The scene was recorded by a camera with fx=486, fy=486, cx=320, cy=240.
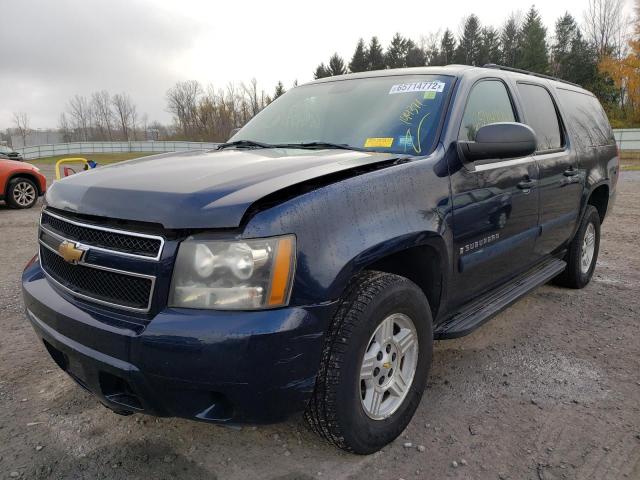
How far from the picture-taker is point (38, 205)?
11312mm

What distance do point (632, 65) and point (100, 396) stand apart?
1795 inches

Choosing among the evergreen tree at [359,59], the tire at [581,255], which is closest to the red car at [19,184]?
the tire at [581,255]

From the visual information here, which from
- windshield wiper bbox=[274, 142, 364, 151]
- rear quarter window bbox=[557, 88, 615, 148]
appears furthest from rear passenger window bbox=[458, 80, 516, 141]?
rear quarter window bbox=[557, 88, 615, 148]

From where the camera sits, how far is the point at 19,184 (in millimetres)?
10352

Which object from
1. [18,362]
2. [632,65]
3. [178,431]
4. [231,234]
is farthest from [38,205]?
[632,65]

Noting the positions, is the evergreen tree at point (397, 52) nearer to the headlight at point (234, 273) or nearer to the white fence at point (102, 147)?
the white fence at point (102, 147)

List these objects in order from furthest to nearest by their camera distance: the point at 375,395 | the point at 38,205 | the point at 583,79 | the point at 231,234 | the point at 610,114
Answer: the point at 583,79 < the point at 610,114 < the point at 38,205 < the point at 375,395 < the point at 231,234

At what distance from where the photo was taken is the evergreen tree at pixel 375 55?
60.6 meters

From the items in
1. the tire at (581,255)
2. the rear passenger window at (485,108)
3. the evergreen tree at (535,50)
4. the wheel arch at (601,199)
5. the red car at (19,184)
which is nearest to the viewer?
the rear passenger window at (485,108)

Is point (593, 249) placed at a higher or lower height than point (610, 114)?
lower

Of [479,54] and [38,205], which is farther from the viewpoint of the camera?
[479,54]

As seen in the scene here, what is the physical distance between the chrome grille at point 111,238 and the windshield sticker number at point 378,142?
1.40m

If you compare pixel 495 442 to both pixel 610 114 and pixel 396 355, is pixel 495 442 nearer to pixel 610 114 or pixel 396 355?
pixel 396 355

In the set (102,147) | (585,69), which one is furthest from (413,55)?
(102,147)
